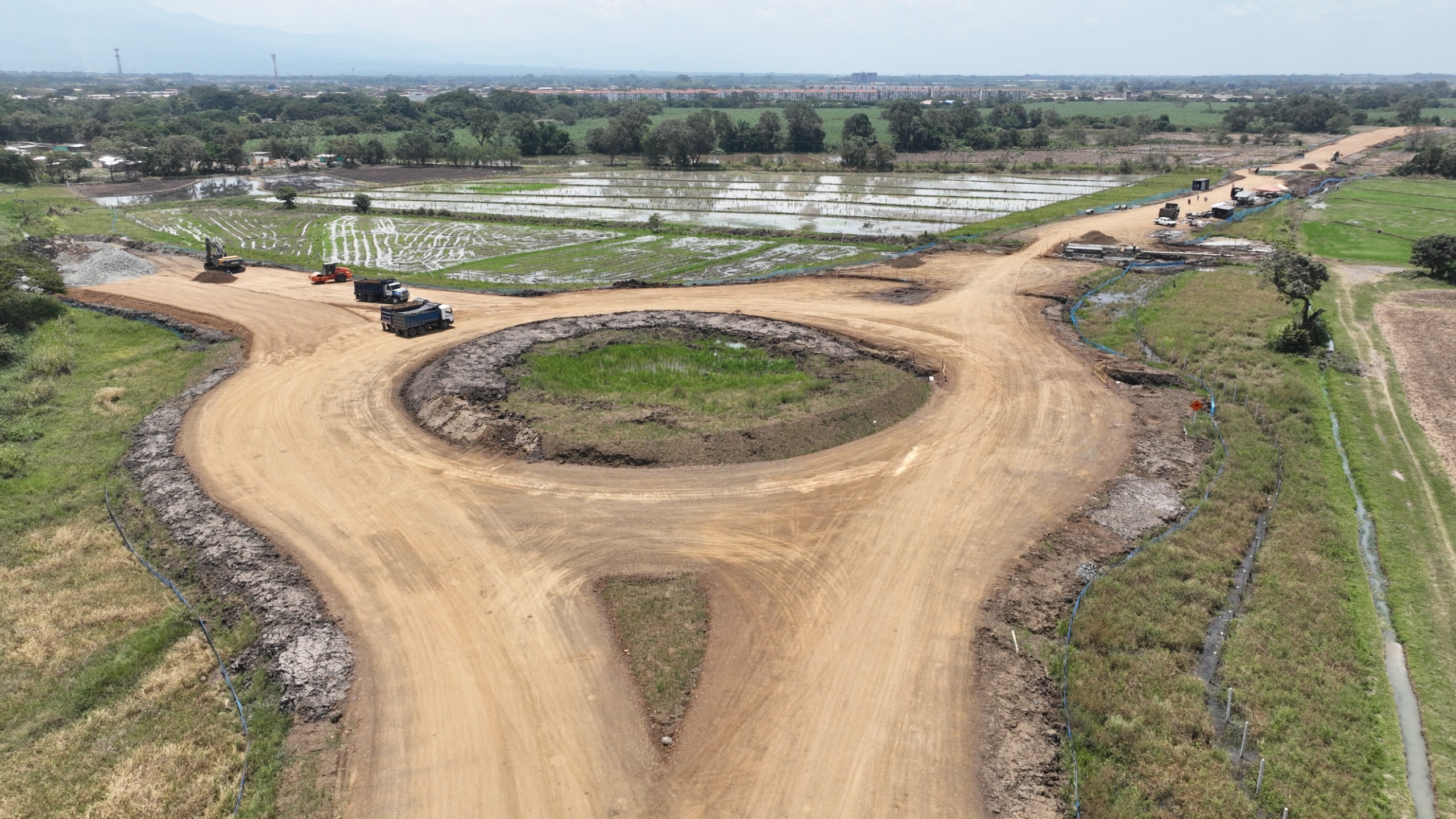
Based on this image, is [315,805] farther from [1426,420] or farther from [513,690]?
[1426,420]

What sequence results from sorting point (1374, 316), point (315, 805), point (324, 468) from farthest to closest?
point (1374, 316) < point (324, 468) < point (315, 805)

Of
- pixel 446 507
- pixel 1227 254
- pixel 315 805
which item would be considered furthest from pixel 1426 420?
pixel 315 805

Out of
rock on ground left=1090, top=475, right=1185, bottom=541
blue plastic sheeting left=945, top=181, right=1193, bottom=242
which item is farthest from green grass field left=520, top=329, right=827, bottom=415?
blue plastic sheeting left=945, top=181, right=1193, bottom=242

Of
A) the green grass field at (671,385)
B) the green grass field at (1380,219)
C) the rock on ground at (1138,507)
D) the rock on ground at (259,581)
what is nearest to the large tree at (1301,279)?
the rock on ground at (1138,507)

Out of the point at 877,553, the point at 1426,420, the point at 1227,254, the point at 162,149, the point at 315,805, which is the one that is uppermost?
the point at 162,149

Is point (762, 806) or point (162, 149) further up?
point (162, 149)

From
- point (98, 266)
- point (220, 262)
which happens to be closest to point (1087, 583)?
point (220, 262)
